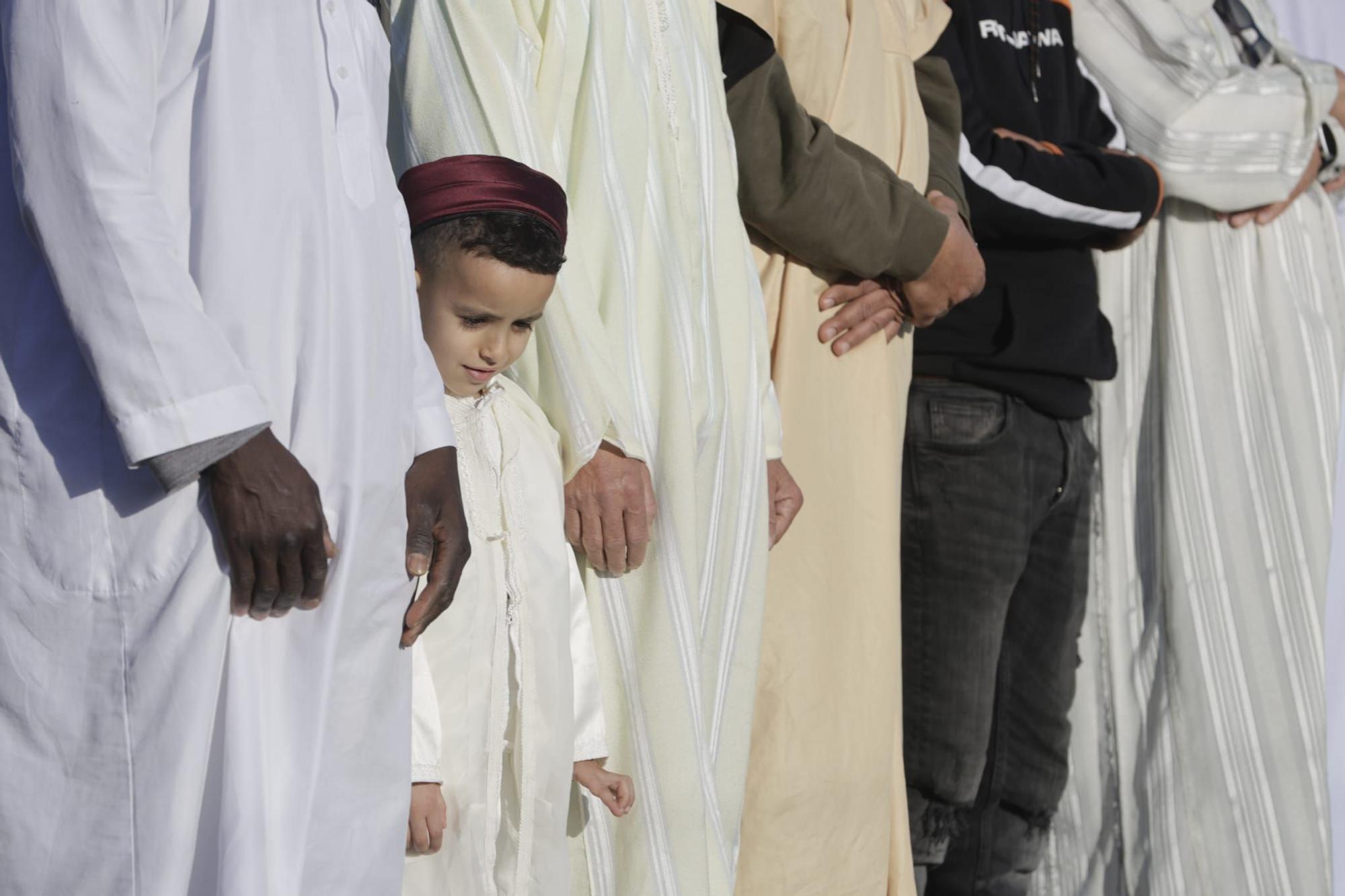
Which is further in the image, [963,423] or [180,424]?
[963,423]

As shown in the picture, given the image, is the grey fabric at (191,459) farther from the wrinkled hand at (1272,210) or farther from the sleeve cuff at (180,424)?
the wrinkled hand at (1272,210)

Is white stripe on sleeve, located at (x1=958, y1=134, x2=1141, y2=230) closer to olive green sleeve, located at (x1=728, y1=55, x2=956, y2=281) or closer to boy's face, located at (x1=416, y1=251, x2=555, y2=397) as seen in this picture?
olive green sleeve, located at (x1=728, y1=55, x2=956, y2=281)

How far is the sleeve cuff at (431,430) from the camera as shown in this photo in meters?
1.95

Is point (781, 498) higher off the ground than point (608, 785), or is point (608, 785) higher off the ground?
point (781, 498)

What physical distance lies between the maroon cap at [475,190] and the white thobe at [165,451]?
0.28 metres

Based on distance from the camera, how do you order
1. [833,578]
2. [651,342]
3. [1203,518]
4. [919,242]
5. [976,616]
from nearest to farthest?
[651,342]
[833,578]
[919,242]
[976,616]
[1203,518]

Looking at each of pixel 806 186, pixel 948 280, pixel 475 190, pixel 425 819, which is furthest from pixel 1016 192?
pixel 425 819

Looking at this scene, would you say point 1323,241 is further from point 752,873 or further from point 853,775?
point 752,873

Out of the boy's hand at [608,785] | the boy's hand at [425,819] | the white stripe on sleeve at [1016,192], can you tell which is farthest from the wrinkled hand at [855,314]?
the boy's hand at [425,819]

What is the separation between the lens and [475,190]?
2.05 m

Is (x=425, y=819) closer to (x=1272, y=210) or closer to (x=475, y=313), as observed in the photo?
(x=475, y=313)

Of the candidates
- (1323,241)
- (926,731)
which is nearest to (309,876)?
(926,731)

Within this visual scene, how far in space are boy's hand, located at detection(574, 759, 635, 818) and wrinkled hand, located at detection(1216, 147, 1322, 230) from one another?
7.94ft

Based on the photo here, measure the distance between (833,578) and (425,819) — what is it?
3.51 feet
